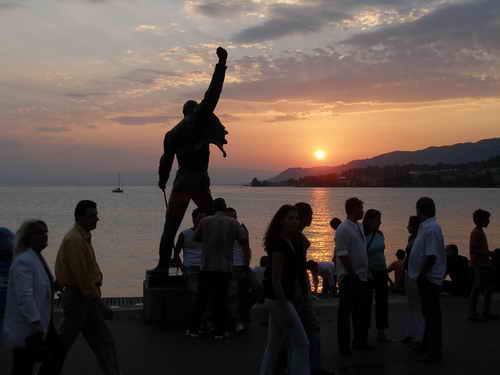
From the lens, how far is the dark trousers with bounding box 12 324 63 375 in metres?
4.55

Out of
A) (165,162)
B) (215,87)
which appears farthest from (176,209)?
(215,87)

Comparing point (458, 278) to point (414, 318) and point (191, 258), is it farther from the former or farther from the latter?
point (191, 258)

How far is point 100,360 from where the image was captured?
17.3 feet

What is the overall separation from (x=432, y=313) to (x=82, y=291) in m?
3.84

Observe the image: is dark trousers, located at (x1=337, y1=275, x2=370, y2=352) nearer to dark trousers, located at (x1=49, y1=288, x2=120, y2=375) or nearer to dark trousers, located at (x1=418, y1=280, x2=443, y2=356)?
dark trousers, located at (x1=418, y1=280, x2=443, y2=356)

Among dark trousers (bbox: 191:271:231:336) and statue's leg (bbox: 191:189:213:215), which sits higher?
statue's leg (bbox: 191:189:213:215)

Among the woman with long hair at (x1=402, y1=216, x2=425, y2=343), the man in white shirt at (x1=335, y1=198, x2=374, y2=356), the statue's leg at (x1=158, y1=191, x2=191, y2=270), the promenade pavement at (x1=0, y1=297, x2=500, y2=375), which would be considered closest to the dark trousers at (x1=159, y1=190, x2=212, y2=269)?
the statue's leg at (x1=158, y1=191, x2=191, y2=270)

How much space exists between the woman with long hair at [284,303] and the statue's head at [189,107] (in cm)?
394

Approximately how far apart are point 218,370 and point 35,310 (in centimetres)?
260

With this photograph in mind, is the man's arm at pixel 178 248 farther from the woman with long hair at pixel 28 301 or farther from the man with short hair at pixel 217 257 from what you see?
the woman with long hair at pixel 28 301

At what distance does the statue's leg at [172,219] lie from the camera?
8.79 metres

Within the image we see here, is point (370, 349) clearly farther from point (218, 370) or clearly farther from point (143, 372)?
point (143, 372)

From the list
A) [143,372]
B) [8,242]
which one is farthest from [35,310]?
[143,372]

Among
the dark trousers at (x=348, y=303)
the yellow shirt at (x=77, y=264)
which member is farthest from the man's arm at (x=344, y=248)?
the yellow shirt at (x=77, y=264)
